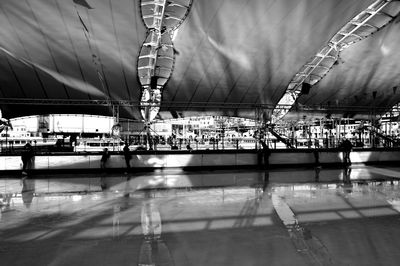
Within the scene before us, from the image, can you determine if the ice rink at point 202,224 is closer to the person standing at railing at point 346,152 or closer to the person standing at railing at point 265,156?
the person standing at railing at point 265,156

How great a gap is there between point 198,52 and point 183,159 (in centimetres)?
1859

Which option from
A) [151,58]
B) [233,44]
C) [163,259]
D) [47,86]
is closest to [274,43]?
[233,44]

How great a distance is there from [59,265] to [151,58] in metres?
32.2

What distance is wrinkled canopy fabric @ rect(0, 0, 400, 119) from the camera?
2719cm

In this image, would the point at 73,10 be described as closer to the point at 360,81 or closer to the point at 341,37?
the point at 341,37

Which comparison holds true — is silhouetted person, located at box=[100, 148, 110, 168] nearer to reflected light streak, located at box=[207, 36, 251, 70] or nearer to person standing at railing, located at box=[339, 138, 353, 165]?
person standing at railing, located at box=[339, 138, 353, 165]

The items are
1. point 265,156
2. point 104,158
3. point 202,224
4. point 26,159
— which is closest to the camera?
point 202,224

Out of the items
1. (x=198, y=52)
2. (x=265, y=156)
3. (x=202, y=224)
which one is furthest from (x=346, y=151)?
(x=198, y=52)

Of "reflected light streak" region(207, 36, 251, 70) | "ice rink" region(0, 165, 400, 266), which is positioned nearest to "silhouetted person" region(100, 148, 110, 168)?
"ice rink" region(0, 165, 400, 266)

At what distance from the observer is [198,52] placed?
33438 millimetres

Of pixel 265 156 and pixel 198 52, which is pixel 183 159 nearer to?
pixel 265 156

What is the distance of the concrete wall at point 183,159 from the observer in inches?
624

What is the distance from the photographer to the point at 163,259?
179 inches

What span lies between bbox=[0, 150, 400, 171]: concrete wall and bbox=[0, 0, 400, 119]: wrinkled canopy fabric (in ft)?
16.7
